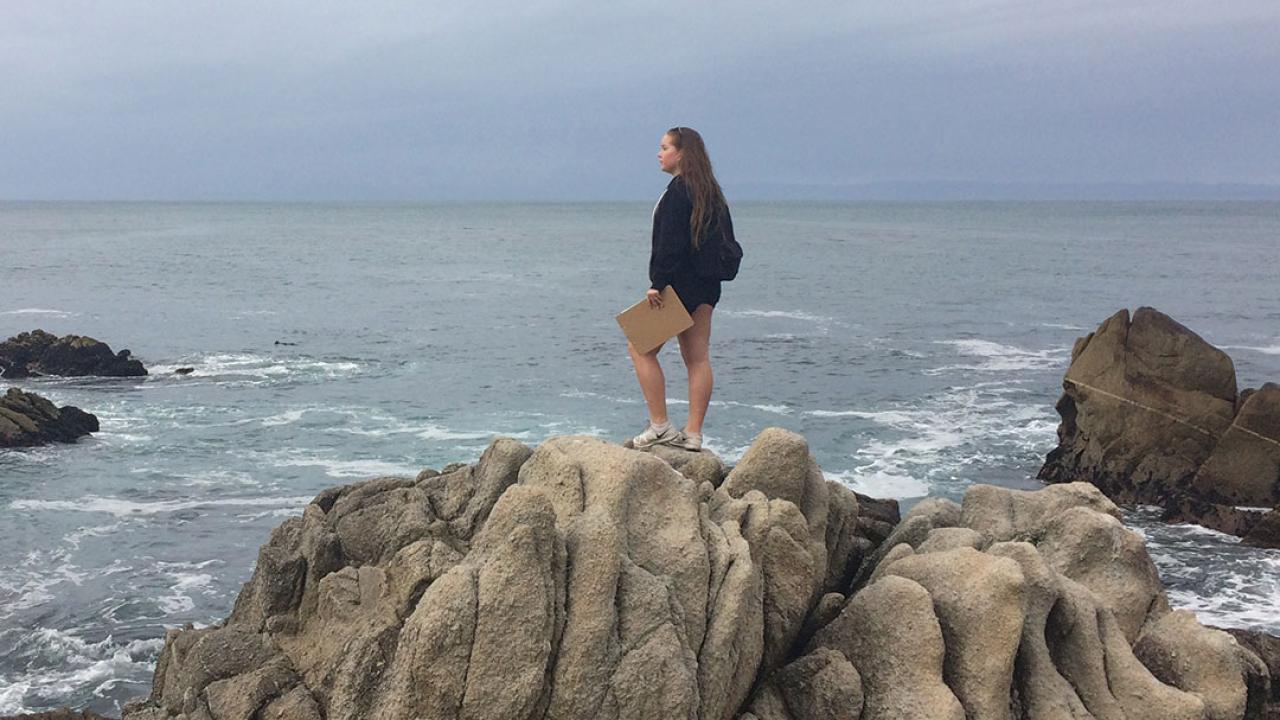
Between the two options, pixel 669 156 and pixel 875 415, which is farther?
pixel 875 415

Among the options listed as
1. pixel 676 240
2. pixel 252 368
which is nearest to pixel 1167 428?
pixel 676 240

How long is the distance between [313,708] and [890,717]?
400 cm

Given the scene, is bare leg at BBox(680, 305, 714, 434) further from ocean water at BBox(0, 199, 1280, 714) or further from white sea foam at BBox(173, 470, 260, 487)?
white sea foam at BBox(173, 470, 260, 487)

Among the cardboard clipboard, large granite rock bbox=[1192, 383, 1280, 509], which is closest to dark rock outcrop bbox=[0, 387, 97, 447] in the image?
the cardboard clipboard

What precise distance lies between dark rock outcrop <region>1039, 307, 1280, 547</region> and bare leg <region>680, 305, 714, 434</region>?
13.6m

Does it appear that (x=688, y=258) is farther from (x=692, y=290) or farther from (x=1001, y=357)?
(x=1001, y=357)

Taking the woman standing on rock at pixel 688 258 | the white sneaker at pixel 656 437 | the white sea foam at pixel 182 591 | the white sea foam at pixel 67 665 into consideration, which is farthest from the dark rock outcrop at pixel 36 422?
the white sneaker at pixel 656 437

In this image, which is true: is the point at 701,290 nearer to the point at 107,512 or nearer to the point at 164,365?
the point at 107,512

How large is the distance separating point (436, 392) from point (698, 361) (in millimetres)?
24255

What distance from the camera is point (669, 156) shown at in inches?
413

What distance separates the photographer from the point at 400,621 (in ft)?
26.8

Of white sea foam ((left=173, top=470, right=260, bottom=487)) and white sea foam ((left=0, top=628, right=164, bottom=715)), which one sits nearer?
white sea foam ((left=0, top=628, right=164, bottom=715))

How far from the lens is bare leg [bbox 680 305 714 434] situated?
11055 millimetres

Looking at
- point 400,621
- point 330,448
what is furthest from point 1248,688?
point 330,448
